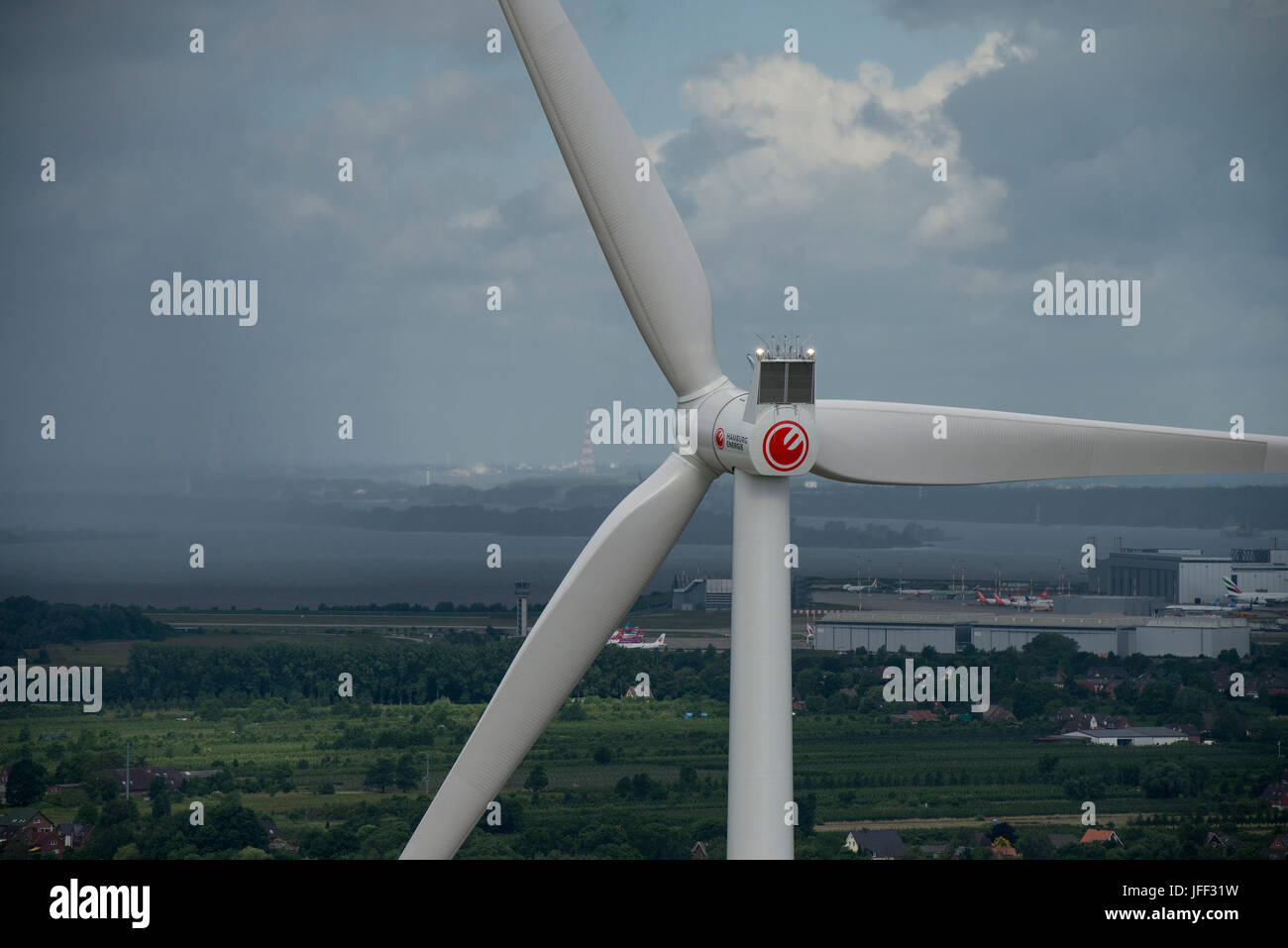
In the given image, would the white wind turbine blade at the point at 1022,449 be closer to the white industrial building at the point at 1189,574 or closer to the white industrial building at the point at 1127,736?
the white industrial building at the point at 1127,736

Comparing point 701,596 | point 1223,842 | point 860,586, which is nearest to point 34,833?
point 701,596

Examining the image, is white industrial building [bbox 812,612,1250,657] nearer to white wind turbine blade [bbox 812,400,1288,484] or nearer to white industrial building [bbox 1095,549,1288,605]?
white industrial building [bbox 1095,549,1288,605]

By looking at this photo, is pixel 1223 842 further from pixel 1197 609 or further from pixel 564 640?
pixel 564 640

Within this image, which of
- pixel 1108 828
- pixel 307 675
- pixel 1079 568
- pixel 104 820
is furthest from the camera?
pixel 1079 568

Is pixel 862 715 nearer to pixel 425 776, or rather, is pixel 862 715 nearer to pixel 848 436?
pixel 425 776

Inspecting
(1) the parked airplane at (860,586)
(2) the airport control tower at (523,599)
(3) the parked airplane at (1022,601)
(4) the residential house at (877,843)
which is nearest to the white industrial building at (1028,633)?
(3) the parked airplane at (1022,601)
